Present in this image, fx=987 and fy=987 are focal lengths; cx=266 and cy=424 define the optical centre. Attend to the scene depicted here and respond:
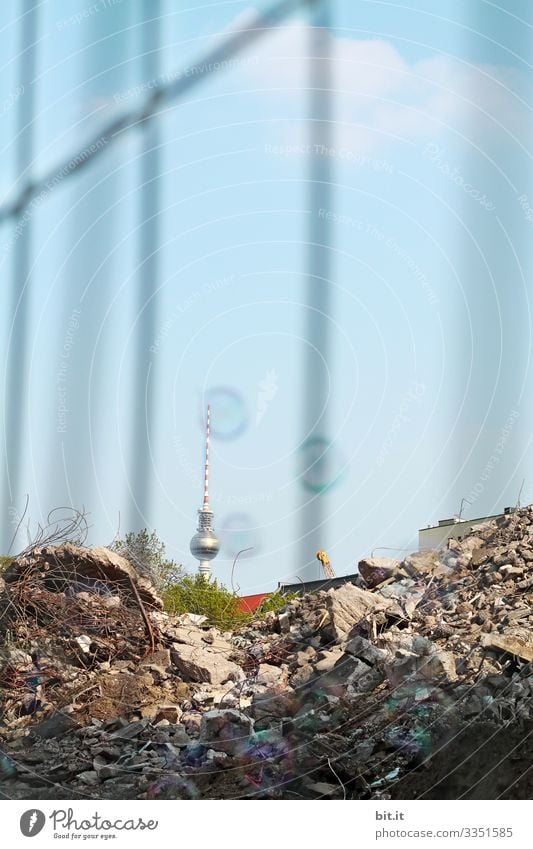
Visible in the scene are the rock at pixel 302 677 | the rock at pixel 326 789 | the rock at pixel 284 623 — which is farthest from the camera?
the rock at pixel 284 623

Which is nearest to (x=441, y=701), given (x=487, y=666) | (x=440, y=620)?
(x=487, y=666)

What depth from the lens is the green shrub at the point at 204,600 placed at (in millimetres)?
6340

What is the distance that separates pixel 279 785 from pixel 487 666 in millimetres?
1049

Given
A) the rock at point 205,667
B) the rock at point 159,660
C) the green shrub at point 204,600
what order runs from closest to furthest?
the rock at point 205,667, the rock at point 159,660, the green shrub at point 204,600

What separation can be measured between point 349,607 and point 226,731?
1.39 meters

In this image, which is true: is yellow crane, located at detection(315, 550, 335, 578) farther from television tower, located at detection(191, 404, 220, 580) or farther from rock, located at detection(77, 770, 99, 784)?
rock, located at detection(77, 770, 99, 784)

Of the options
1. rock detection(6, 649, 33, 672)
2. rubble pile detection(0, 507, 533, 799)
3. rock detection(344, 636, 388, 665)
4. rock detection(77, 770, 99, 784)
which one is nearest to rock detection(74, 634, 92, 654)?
rubble pile detection(0, 507, 533, 799)

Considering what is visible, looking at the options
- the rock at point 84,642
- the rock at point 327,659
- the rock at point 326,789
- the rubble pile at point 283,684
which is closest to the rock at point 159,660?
the rubble pile at point 283,684

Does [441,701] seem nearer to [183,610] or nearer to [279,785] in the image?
[279,785]

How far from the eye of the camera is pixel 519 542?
568 centimetres

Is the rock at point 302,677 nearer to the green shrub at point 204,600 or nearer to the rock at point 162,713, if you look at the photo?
the rock at point 162,713
